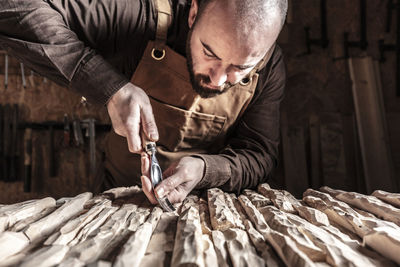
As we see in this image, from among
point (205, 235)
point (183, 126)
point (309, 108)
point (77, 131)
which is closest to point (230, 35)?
point (183, 126)

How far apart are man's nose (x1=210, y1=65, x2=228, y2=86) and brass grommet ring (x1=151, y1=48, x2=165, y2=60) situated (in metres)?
0.40

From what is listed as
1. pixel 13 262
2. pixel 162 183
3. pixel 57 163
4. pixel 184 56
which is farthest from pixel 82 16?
pixel 57 163

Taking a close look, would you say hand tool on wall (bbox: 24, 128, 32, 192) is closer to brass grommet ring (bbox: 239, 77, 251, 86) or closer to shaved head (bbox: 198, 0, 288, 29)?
brass grommet ring (bbox: 239, 77, 251, 86)

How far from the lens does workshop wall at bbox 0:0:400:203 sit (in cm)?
358

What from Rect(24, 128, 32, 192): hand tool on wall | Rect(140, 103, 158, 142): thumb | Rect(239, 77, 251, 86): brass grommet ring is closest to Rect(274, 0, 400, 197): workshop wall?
Rect(239, 77, 251, 86): brass grommet ring

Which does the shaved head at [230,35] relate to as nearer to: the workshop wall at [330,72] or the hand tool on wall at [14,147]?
the workshop wall at [330,72]

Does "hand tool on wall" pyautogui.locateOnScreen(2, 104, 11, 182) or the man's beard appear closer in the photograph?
the man's beard

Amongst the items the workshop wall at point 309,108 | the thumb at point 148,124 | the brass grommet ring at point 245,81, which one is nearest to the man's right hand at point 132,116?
the thumb at point 148,124

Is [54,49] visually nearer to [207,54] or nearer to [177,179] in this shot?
[207,54]

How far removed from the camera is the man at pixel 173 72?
1461mm

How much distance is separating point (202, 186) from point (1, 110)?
10.1 feet

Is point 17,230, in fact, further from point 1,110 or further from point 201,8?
point 1,110

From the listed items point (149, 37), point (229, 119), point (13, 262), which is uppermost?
point (149, 37)

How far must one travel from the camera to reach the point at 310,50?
375 centimetres
